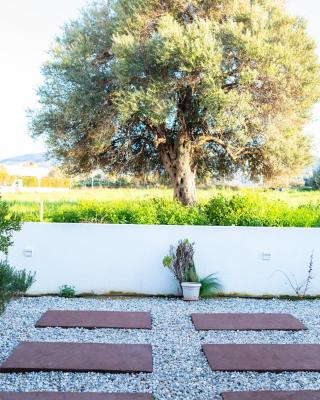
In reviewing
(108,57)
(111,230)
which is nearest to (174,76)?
(108,57)

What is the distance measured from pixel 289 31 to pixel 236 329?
9715 mm

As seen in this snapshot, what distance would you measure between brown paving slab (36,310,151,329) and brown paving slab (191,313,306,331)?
0.59 m

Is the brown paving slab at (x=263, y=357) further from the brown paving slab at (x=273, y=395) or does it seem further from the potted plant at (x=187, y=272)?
the potted plant at (x=187, y=272)

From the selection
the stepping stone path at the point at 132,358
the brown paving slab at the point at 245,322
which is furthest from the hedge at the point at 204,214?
the stepping stone path at the point at 132,358

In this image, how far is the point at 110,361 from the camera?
4090 millimetres

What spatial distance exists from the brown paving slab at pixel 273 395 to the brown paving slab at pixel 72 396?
541mm

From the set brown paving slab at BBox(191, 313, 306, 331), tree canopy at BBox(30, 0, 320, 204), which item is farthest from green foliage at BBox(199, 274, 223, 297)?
tree canopy at BBox(30, 0, 320, 204)

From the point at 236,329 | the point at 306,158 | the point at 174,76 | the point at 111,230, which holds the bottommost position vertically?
the point at 236,329

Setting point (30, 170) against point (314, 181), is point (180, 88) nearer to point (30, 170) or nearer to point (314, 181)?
point (30, 170)

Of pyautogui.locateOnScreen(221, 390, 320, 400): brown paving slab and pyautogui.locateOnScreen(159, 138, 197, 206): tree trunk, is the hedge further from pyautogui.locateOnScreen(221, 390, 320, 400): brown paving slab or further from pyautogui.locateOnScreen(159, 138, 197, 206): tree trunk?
pyautogui.locateOnScreen(159, 138, 197, 206): tree trunk

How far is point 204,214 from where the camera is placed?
757cm

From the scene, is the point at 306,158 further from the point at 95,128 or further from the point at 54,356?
the point at 54,356

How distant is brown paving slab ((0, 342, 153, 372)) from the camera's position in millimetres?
3896

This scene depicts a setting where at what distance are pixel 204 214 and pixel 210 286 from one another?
1.12 m
